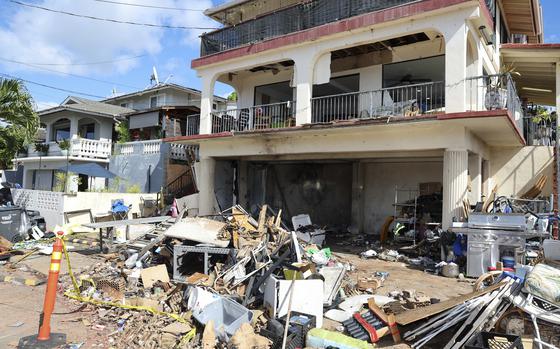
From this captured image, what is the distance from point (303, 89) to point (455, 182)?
5.24m

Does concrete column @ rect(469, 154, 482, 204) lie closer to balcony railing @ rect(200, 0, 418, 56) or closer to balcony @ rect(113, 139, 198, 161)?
balcony railing @ rect(200, 0, 418, 56)

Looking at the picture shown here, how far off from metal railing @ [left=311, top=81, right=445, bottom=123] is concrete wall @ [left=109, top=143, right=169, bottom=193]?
8786mm

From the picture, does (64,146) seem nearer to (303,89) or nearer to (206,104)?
(206,104)

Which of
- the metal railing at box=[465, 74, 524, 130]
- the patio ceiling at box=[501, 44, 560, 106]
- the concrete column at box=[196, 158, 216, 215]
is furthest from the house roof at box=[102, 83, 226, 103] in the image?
the metal railing at box=[465, 74, 524, 130]

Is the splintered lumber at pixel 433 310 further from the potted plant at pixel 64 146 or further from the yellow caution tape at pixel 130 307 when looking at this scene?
the potted plant at pixel 64 146

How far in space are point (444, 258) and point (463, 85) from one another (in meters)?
4.25

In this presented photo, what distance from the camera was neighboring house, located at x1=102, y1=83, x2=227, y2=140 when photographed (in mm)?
21500

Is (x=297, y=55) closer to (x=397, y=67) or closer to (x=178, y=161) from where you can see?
(x=397, y=67)

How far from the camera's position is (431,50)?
1190 cm

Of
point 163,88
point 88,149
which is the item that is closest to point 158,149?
point 88,149

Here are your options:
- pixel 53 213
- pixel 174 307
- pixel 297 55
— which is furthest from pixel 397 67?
pixel 53 213

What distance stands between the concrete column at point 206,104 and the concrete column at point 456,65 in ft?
28.4

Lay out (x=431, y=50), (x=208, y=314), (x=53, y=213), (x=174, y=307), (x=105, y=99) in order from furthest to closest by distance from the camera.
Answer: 1. (x=105, y=99)
2. (x=53, y=213)
3. (x=431, y=50)
4. (x=174, y=307)
5. (x=208, y=314)

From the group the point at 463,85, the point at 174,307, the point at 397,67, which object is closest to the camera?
the point at 174,307
